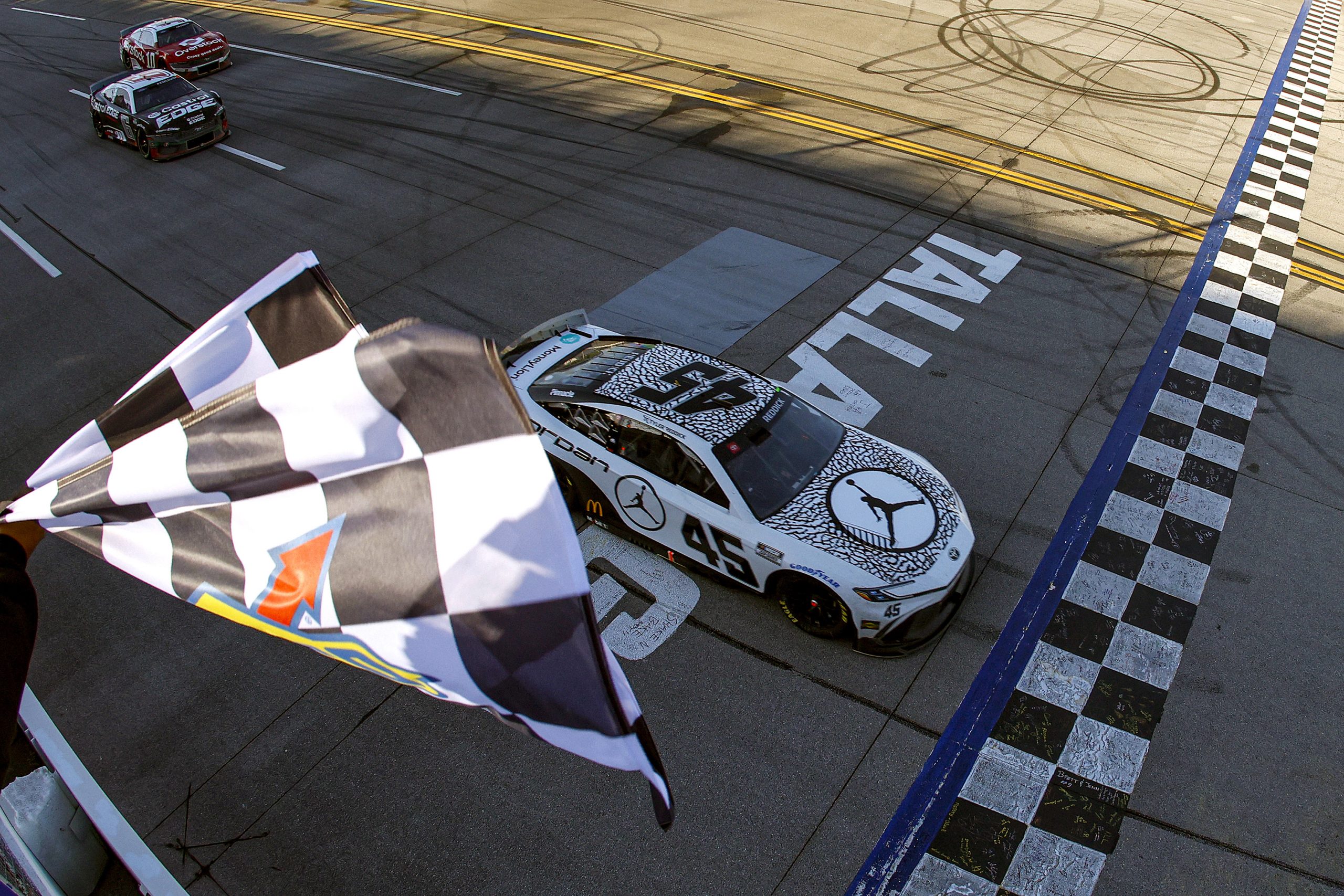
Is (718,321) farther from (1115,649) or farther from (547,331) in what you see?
(1115,649)

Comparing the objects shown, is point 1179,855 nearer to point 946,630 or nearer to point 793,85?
point 946,630

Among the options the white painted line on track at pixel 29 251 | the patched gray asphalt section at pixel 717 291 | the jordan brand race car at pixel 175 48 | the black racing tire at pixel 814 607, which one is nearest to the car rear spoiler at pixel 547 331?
the patched gray asphalt section at pixel 717 291

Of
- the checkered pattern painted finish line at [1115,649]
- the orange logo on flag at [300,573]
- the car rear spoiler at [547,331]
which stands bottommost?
the checkered pattern painted finish line at [1115,649]

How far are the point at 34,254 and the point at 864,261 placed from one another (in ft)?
38.7

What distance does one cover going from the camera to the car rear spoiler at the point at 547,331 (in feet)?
25.2

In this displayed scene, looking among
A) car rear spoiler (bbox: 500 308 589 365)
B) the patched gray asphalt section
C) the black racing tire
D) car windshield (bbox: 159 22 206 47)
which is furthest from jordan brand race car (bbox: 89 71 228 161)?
the black racing tire

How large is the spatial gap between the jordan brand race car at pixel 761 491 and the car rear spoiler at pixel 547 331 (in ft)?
1.86

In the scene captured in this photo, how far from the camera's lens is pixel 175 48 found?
57.7 feet

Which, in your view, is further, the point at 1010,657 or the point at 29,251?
the point at 29,251

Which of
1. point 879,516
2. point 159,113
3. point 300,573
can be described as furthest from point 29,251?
point 879,516

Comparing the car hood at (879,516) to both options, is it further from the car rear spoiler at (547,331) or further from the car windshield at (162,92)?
the car windshield at (162,92)

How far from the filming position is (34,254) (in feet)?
39.1

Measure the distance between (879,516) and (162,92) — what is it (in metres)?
15.2

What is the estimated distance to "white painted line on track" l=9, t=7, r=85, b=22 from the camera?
918 inches
